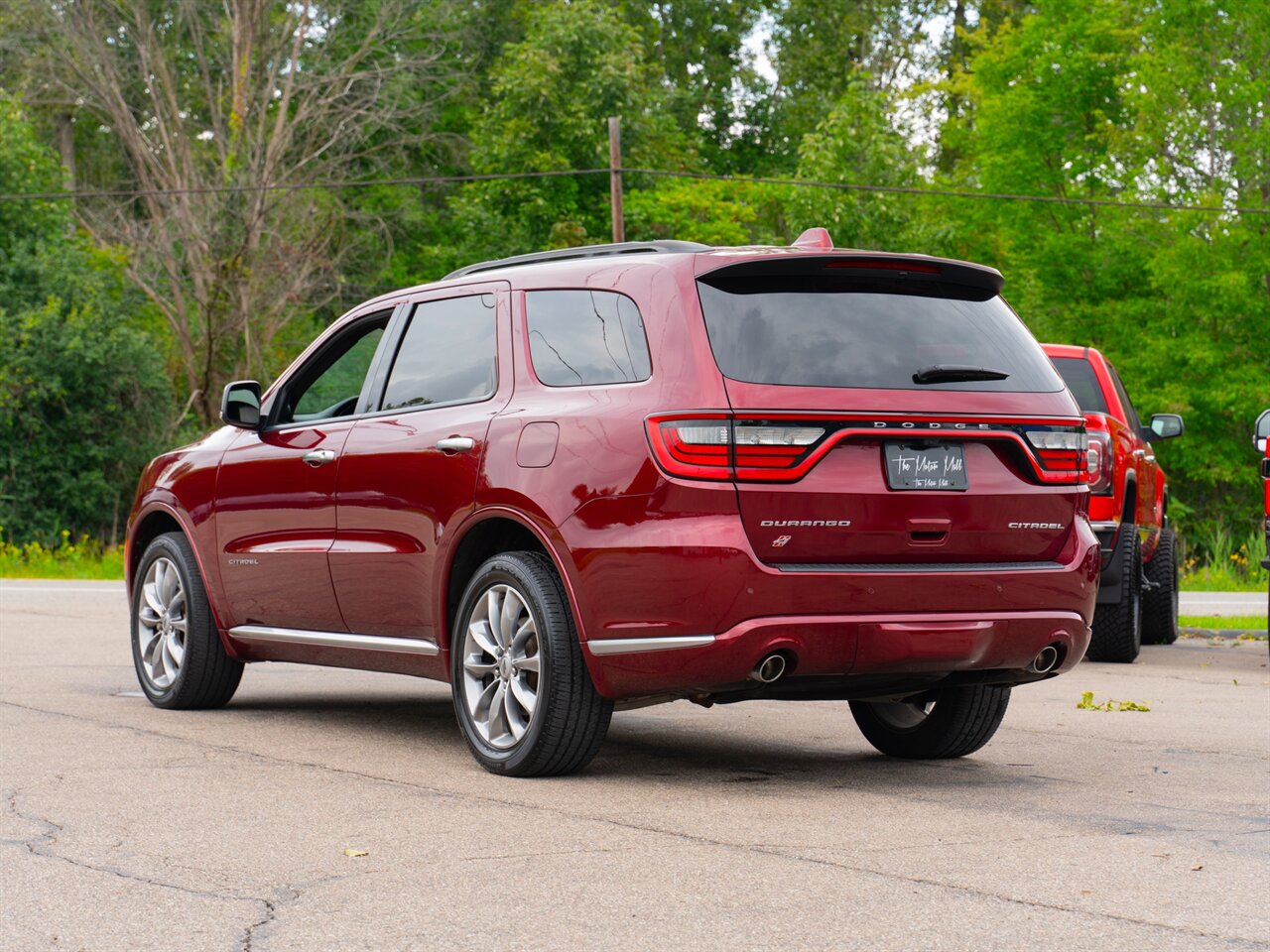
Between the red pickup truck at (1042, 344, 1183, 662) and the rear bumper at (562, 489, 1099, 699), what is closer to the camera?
the rear bumper at (562, 489, 1099, 699)

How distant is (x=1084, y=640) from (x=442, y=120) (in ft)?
138

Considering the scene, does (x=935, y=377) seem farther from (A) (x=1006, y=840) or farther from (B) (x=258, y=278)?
(B) (x=258, y=278)

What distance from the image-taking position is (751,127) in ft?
167

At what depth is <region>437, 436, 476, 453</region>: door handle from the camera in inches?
265

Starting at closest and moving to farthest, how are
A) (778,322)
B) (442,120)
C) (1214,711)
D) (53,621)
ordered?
(778,322)
(1214,711)
(53,621)
(442,120)

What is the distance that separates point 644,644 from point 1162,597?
919 centimetres

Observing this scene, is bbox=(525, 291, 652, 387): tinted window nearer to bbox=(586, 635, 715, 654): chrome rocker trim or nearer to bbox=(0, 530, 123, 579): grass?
bbox=(586, 635, 715, 654): chrome rocker trim

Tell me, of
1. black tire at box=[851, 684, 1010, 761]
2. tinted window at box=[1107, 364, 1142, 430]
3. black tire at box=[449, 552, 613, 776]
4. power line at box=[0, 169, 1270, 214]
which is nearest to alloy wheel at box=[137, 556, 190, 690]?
black tire at box=[449, 552, 613, 776]

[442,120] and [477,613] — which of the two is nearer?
[477,613]

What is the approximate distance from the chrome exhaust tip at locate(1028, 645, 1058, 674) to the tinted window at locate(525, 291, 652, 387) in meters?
1.75

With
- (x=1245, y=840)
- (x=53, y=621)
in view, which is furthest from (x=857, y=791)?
(x=53, y=621)

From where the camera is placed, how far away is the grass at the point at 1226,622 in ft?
52.0

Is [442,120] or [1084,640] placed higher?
[442,120]

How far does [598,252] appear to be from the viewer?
6.95m
